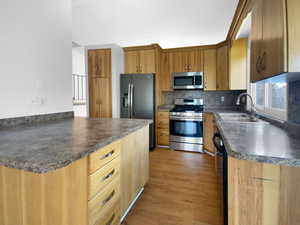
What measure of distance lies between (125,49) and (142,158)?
2.88 m

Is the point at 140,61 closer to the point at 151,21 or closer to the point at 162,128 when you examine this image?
the point at 151,21

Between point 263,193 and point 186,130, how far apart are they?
2.74 metres

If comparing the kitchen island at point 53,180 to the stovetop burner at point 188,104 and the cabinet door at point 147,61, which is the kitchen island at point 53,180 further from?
the stovetop burner at point 188,104

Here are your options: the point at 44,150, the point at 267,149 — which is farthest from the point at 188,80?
the point at 44,150

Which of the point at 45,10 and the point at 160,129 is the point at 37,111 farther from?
the point at 160,129

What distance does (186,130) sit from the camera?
3633mm

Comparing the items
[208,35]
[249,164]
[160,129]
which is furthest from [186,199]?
[208,35]

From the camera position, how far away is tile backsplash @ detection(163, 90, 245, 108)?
12.8 ft

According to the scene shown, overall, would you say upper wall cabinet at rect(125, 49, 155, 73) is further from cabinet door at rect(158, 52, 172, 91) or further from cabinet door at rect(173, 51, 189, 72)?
cabinet door at rect(173, 51, 189, 72)

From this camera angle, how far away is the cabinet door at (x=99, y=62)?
3.78 meters

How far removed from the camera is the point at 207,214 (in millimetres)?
1695

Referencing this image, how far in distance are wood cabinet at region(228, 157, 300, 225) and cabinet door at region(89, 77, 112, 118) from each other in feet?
10.7

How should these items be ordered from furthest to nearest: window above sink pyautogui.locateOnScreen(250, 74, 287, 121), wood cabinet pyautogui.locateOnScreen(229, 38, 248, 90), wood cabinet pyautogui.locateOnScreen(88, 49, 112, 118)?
wood cabinet pyautogui.locateOnScreen(88, 49, 112, 118)
wood cabinet pyautogui.locateOnScreen(229, 38, 248, 90)
window above sink pyautogui.locateOnScreen(250, 74, 287, 121)

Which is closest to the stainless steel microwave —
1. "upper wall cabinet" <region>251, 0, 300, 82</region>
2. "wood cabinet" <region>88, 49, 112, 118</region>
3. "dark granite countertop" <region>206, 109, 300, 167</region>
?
"wood cabinet" <region>88, 49, 112, 118</region>
